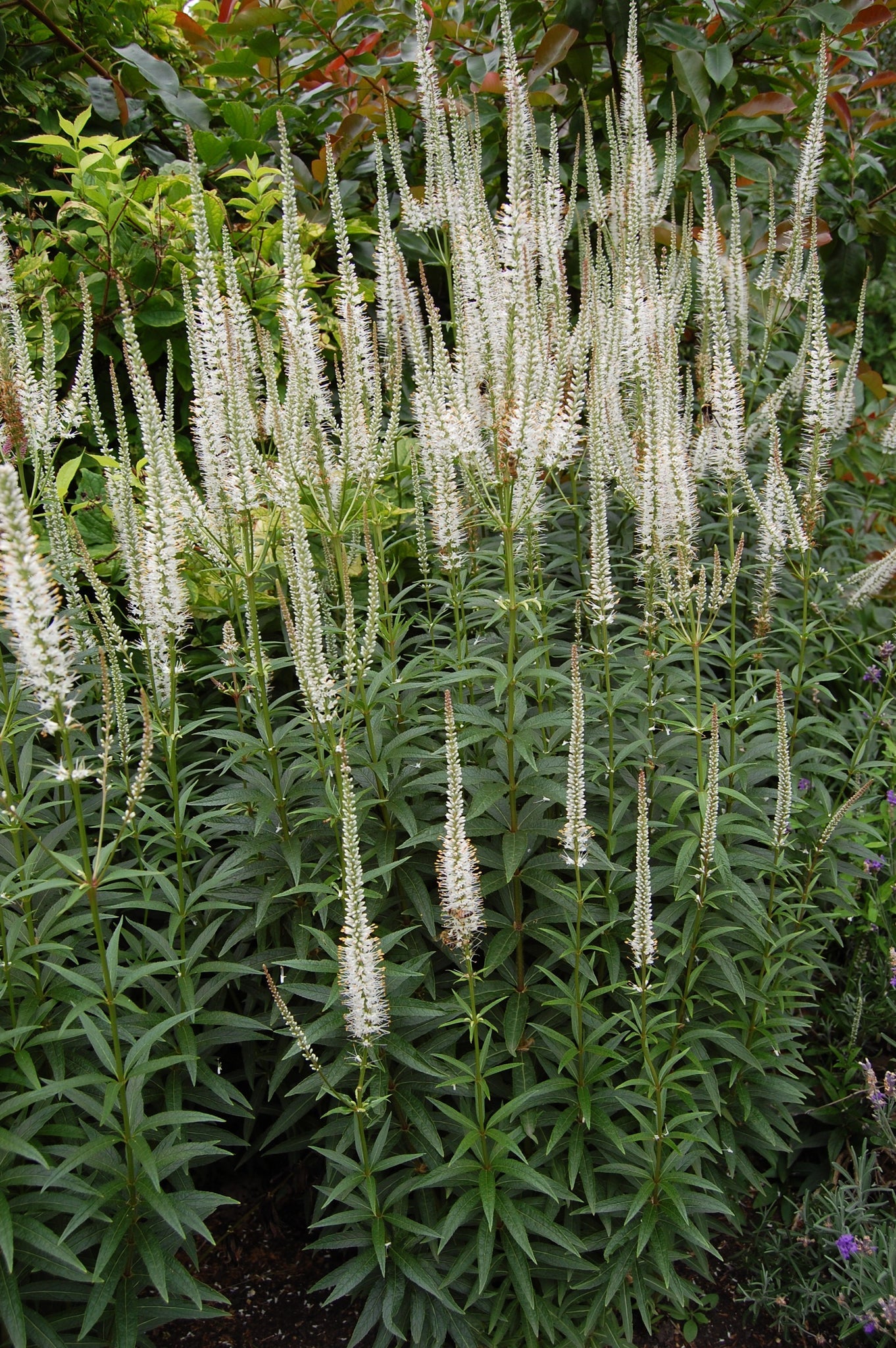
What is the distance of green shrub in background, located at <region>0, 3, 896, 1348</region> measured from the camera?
2717 millimetres

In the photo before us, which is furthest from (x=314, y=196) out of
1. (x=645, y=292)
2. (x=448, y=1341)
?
(x=448, y=1341)

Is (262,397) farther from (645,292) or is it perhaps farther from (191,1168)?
(191,1168)

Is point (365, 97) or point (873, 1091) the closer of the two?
point (873, 1091)

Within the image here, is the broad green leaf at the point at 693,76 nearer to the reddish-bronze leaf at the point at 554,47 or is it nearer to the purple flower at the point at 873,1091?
the reddish-bronze leaf at the point at 554,47

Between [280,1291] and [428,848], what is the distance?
5.40 ft

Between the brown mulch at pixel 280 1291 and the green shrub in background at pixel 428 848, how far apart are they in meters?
0.22

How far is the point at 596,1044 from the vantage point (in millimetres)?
3100

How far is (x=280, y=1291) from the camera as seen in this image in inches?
134

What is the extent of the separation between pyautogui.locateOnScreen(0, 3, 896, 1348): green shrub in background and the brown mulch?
0.22 metres

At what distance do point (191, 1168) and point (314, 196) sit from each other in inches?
209

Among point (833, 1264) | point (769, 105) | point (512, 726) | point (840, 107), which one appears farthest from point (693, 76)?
point (833, 1264)

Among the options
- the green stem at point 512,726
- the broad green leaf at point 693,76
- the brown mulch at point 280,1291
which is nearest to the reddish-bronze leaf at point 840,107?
the broad green leaf at point 693,76

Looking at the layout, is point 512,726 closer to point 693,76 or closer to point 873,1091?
point 873,1091

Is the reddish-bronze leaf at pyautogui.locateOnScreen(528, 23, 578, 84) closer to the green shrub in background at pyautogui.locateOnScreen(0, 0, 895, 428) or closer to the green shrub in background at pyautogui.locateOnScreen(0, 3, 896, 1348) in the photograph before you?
the green shrub in background at pyautogui.locateOnScreen(0, 0, 895, 428)
